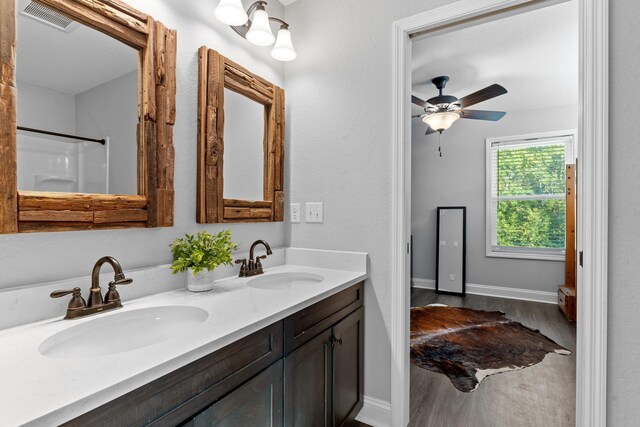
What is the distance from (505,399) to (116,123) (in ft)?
8.46

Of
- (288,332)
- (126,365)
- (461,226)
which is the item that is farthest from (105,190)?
(461,226)

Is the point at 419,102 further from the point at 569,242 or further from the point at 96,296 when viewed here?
the point at 96,296

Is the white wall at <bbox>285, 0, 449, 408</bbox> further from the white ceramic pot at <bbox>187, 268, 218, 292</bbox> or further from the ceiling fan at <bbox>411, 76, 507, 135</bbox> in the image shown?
the ceiling fan at <bbox>411, 76, 507, 135</bbox>

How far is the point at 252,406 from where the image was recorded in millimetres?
1009

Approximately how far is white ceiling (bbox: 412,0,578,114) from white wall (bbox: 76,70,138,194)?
1849 millimetres

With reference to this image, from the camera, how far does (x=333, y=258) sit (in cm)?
191

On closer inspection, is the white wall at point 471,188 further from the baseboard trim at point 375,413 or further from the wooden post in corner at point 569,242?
the baseboard trim at point 375,413

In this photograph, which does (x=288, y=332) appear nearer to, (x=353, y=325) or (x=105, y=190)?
(x=353, y=325)

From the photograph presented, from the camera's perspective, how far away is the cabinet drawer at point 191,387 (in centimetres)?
67

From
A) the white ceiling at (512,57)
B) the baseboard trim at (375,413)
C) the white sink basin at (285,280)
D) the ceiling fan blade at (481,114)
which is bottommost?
the baseboard trim at (375,413)

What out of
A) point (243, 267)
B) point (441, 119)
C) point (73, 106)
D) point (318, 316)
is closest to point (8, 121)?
point (73, 106)

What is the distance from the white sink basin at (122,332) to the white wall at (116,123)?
0.48m

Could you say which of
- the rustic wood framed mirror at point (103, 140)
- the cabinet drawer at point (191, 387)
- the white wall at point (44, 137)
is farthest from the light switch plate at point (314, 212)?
the white wall at point (44, 137)

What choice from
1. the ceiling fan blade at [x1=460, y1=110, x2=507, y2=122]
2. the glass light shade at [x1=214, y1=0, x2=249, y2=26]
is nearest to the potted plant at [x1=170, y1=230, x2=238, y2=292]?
the glass light shade at [x1=214, y1=0, x2=249, y2=26]
